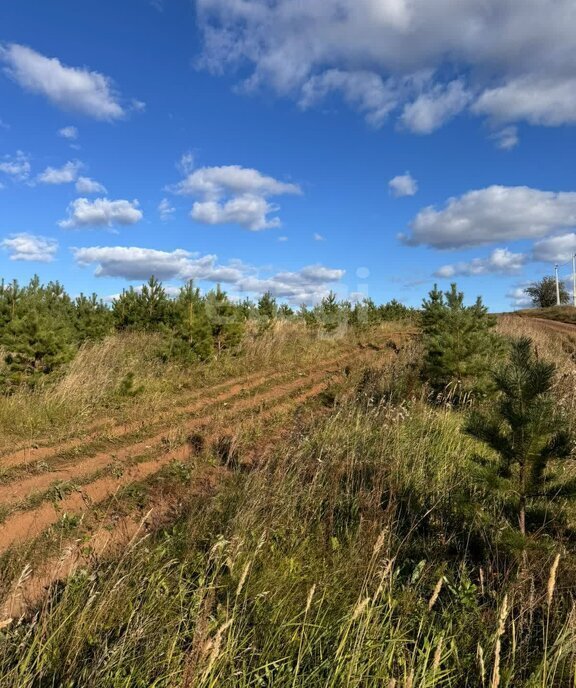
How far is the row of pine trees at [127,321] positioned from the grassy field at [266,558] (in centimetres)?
110

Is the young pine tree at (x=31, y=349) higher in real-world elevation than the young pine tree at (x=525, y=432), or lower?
higher

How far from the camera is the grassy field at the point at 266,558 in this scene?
2.43 m

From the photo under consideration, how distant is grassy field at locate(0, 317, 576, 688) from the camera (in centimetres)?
243

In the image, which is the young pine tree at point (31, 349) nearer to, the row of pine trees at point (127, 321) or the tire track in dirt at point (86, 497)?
the row of pine trees at point (127, 321)

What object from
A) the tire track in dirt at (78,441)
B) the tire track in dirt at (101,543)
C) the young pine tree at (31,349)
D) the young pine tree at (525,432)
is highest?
the young pine tree at (31,349)

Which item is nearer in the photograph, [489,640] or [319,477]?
[489,640]

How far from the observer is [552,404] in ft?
11.1

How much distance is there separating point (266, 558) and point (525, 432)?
7.07 feet

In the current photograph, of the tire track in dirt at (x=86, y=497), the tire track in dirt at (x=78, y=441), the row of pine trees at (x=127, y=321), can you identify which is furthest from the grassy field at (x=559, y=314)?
the tire track in dirt at (x=86, y=497)

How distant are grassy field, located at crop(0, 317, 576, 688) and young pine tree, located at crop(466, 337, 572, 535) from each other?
0.75ft

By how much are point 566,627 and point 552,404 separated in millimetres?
1445

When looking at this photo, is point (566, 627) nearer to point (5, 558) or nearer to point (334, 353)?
point (5, 558)

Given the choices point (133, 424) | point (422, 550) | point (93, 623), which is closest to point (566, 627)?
point (422, 550)

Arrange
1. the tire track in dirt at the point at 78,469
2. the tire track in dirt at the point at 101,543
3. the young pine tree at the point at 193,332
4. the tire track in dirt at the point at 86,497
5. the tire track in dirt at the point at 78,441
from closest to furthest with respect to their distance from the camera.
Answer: the tire track in dirt at the point at 101,543, the tire track in dirt at the point at 86,497, the tire track in dirt at the point at 78,469, the tire track in dirt at the point at 78,441, the young pine tree at the point at 193,332
